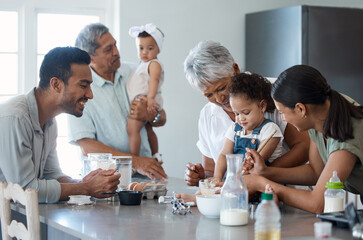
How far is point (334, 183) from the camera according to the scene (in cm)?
198

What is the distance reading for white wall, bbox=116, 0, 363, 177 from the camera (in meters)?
5.07

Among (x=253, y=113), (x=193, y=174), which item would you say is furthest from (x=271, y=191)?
(x=193, y=174)

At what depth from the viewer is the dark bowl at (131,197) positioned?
246 centimetres

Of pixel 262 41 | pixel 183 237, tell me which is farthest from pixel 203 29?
pixel 183 237

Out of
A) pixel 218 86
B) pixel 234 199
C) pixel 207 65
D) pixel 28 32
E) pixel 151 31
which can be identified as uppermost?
pixel 28 32

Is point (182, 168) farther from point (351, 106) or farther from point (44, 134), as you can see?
point (351, 106)

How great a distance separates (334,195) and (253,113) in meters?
0.75

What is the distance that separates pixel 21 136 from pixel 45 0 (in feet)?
8.33

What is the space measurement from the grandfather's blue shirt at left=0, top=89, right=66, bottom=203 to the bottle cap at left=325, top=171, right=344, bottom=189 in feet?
3.91

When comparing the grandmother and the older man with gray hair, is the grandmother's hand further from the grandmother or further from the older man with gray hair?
the older man with gray hair

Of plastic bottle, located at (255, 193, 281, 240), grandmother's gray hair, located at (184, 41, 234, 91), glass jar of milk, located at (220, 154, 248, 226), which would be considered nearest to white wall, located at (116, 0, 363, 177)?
grandmother's gray hair, located at (184, 41, 234, 91)

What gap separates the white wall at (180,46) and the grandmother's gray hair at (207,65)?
2.21 meters

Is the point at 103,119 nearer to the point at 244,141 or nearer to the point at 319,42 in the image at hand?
the point at 244,141

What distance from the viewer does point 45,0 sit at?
474 cm
